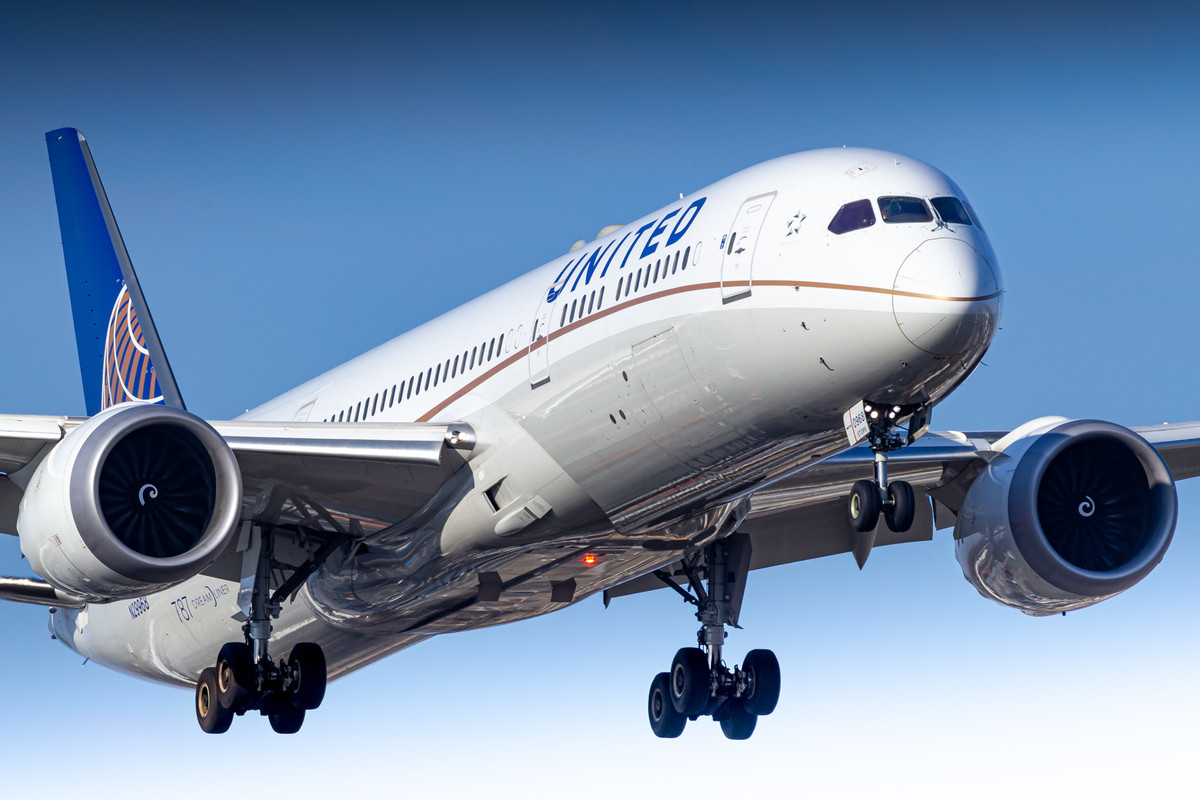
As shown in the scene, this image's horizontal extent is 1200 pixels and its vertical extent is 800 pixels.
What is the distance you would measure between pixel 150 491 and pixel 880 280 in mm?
9179

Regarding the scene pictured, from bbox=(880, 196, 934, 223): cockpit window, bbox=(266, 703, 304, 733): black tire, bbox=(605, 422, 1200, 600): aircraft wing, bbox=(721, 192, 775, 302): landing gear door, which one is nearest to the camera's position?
bbox=(880, 196, 934, 223): cockpit window

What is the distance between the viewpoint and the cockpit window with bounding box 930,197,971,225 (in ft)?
54.2

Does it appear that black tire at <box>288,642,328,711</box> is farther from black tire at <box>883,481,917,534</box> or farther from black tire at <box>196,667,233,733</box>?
black tire at <box>883,481,917,534</box>

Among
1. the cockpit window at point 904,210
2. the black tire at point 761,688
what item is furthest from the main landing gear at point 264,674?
the cockpit window at point 904,210

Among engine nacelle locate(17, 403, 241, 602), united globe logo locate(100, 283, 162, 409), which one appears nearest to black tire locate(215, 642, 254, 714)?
engine nacelle locate(17, 403, 241, 602)

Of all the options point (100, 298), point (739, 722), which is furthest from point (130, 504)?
point (100, 298)

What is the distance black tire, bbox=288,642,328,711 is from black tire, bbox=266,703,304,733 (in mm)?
92

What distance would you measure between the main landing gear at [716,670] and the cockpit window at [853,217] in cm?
1009

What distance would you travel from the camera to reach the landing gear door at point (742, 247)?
17.3 meters

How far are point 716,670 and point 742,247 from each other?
10816 millimetres

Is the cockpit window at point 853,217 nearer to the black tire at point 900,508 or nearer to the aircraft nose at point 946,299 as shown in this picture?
the aircraft nose at point 946,299

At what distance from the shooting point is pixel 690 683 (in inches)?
1031

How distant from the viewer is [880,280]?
52.8 feet

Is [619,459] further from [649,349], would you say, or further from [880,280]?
[880,280]
